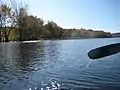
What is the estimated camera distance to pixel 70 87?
1023cm

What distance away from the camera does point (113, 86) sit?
10.2m

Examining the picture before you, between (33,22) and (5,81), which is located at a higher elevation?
(33,22)

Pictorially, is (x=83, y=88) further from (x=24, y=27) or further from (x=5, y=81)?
(x=24, y=27)

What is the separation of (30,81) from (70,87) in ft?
7.89

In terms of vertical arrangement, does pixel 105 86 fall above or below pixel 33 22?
below

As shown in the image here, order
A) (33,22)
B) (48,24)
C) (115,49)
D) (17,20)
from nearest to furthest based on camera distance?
(115,49)
(17,20)
(33,22)
(48,24)

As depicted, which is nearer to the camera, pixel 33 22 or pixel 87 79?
pixel 87 79

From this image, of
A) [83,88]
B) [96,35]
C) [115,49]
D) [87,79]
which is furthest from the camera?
[96,35]

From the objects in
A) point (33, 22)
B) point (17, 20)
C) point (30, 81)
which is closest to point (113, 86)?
point (30, 81)

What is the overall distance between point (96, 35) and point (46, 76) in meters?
122

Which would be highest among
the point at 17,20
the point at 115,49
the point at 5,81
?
the point at 17,20

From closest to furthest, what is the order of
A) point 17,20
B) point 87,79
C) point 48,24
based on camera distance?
point 87,79
point 17,20
point 48,24

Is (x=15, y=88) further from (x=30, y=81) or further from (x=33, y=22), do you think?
(x=33, y=22)

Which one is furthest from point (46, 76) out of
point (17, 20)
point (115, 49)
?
point (17, 20)
